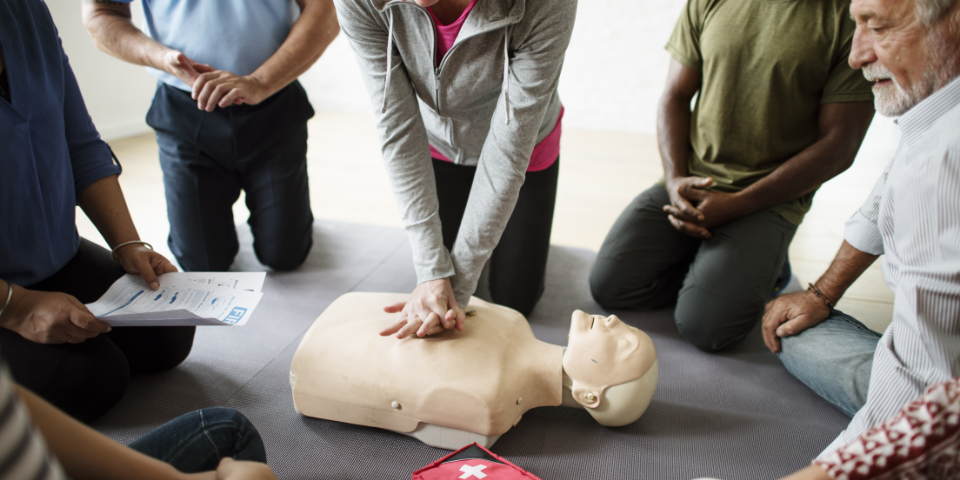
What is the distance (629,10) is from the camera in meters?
3.99

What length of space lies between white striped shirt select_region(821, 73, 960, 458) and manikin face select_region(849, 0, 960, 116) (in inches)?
2.8

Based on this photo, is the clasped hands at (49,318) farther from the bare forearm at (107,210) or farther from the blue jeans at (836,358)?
the blue jeans at (836,358)

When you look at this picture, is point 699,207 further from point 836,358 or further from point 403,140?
point 403,140

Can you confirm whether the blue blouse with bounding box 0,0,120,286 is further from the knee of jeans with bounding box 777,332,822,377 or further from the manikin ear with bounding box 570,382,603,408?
the knee of jeans with bounding box 777,332,822,377

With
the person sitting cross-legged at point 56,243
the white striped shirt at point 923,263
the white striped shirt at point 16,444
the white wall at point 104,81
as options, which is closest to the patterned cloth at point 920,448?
the white striped shirt at point 923,263

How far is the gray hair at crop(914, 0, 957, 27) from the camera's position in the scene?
0.87 metres

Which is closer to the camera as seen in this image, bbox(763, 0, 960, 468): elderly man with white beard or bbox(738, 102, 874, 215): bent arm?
bbox(763, 0, 960, 468): elderly man with white beard

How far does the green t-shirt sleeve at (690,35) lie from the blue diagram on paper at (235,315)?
4.66 ft

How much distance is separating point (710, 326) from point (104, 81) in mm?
3784

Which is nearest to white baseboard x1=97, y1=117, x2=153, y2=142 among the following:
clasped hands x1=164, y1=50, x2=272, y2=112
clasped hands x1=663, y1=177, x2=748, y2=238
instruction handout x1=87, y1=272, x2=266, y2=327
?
→ clasped hands x1=164, y1=50, x2=272, y2=112

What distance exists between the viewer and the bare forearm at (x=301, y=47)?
167 cm

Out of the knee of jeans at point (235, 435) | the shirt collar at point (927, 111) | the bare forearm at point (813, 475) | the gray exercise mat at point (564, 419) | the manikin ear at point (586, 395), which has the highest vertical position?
the shirt collar at point (927, 111)

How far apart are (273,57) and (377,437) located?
1216mm

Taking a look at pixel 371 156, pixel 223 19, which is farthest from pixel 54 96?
pixel 371 156
